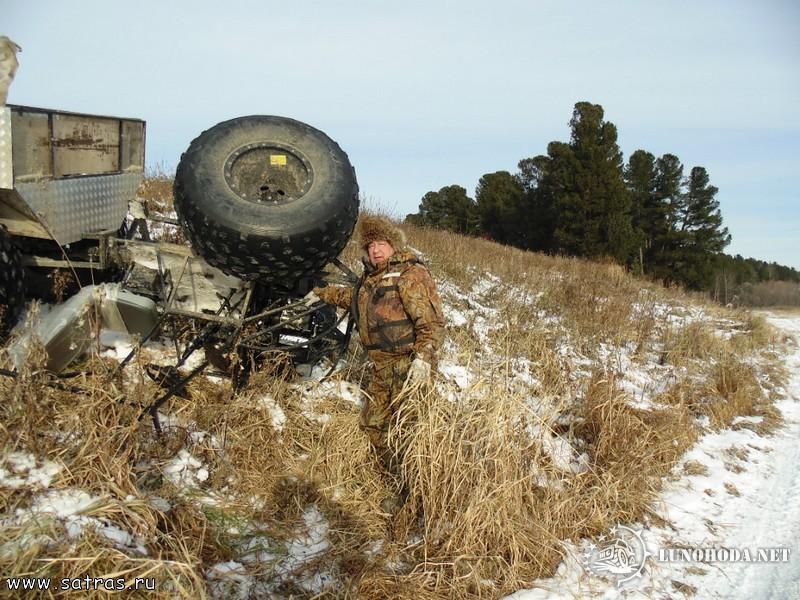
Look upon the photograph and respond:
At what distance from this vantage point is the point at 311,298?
13.3ft

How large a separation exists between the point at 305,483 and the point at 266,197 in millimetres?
1829

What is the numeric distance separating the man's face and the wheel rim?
56 centimetres

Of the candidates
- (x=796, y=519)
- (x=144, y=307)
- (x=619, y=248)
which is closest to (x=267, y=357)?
(x=144, y=307)

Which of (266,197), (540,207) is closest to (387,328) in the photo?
(266,197)

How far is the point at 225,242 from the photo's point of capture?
3357mm

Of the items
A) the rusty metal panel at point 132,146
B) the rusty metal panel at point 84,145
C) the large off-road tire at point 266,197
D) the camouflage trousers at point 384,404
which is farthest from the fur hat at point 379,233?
the rusty metal panel at point 132,146

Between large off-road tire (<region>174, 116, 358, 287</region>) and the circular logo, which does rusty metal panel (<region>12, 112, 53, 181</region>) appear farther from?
the circular logo

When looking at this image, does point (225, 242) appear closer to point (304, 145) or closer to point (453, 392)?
point (304, 145)

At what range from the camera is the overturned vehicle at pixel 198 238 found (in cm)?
339

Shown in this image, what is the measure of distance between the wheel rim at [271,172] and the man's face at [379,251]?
21.9 inches

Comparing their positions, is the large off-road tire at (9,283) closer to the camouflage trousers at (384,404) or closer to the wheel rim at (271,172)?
the wheel rim at (271,172)

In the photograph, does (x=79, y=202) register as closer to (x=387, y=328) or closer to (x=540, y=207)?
(x=387, y=328)

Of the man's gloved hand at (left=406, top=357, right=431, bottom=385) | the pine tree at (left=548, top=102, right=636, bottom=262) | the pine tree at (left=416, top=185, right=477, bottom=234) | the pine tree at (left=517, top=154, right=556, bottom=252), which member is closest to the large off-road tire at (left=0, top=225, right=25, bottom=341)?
the man's gloved hand at (left=406, top=357, right=431, bottom=385)

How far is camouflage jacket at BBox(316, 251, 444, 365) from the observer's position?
3.38 metres
